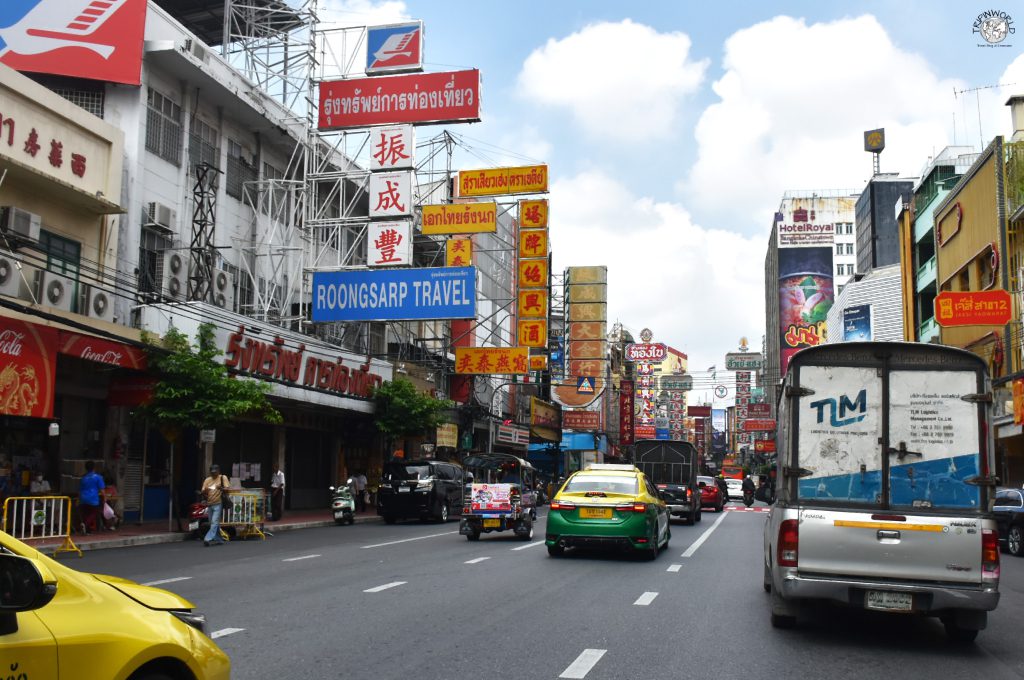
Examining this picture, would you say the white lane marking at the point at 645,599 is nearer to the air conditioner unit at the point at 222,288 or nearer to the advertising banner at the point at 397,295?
the air conditioner unit at the point at 222,288

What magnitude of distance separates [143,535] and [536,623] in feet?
46.9

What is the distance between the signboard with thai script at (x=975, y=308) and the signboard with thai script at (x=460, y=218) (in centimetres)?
1589

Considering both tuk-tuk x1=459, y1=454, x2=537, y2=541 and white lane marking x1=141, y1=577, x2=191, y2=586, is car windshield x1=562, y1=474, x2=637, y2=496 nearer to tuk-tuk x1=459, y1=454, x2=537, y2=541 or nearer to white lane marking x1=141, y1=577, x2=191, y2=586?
tuk-tuk x1=459, y1=454, x2=537, y2=541

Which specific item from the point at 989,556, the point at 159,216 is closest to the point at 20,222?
the point at 159,216

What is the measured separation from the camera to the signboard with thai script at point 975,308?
29750mm

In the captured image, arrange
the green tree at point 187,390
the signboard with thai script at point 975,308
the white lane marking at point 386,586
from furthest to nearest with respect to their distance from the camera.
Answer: the signboard with thai script at point 975,308
the green tree at point 187,390
the white lane marking at point 386,586

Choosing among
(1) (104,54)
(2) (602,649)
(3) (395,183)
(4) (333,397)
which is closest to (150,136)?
(1) (104,54)

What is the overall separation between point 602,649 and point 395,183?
26.7 meters

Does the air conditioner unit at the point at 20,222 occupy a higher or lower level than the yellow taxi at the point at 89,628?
higher

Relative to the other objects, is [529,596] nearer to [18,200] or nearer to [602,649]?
[602,649]

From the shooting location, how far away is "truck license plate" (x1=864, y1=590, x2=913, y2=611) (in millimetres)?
8719

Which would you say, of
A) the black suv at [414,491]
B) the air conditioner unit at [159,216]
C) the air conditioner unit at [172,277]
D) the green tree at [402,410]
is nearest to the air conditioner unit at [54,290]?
the air conditioner unit at [172,277]

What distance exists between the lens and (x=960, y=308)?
1205 inches

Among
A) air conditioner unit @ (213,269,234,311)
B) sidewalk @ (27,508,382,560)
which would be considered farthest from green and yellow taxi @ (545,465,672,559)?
air conditioner unit @ (213,269,234,311)
